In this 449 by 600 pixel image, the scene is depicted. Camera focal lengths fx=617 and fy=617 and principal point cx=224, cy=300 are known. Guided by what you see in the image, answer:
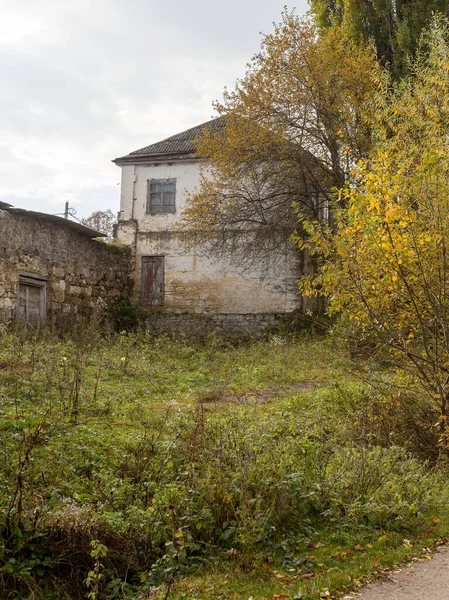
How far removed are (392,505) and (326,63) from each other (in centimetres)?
1409

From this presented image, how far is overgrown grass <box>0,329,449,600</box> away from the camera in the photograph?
169 inches

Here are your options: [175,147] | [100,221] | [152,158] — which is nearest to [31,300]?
[152,158]

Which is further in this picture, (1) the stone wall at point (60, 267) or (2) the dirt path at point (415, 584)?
(1) the stone wall at point (60, 267)

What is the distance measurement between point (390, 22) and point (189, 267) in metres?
9.58

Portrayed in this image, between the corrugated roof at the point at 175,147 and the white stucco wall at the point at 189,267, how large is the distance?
0.31 m

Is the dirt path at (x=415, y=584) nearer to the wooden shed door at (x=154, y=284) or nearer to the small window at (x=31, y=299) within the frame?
the small window at (x=31, y=299)

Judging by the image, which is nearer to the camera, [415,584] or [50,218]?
[415,584]

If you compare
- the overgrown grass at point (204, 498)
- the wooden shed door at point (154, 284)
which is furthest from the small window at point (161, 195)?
the overgrown grass at point (204, 498)

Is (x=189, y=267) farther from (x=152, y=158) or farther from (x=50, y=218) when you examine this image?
(x=50, y=218)

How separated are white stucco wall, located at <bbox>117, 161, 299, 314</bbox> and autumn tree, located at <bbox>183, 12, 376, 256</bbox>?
1.84 meters

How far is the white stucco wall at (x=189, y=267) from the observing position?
19969 millimetres

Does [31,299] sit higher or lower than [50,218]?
lower

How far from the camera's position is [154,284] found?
2091cm

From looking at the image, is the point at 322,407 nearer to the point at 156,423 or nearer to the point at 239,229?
the point at 156,423
